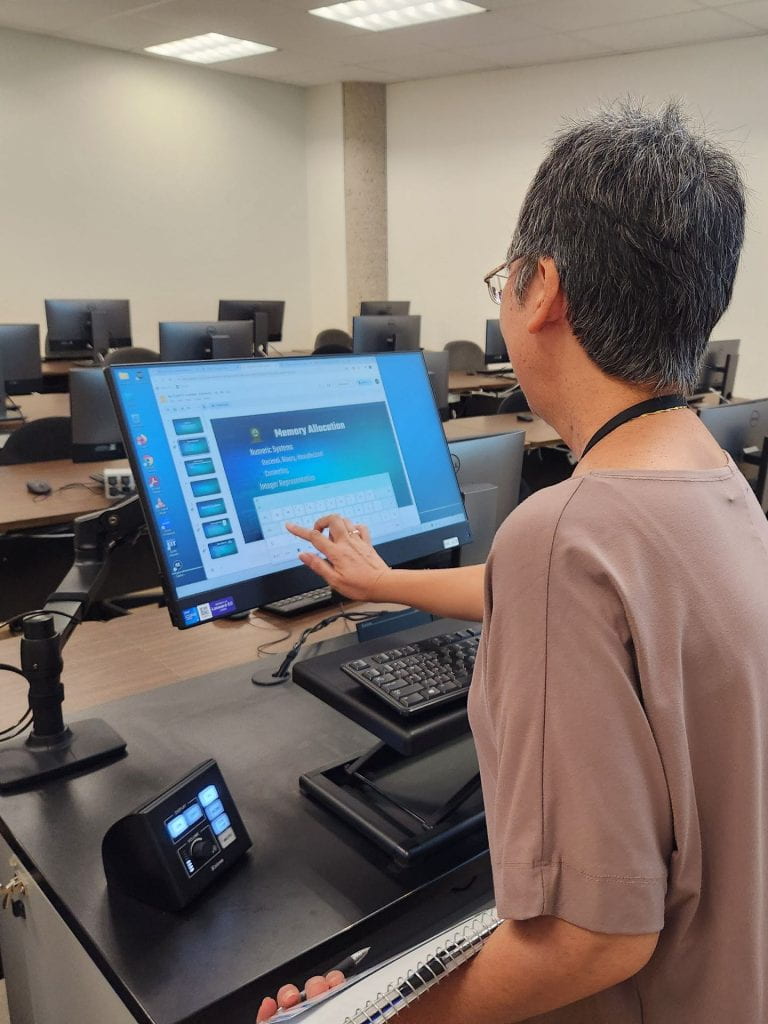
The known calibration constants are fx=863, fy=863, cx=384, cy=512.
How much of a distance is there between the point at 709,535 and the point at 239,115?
7.75m

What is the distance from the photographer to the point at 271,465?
1.07m

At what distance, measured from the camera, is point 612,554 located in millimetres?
602

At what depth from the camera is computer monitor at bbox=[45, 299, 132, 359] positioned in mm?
5598

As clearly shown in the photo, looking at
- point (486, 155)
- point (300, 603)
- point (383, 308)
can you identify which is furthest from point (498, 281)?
point (486, 155)

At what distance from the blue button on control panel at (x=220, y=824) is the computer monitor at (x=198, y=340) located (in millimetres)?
3228

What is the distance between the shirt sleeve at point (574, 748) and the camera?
588 mm

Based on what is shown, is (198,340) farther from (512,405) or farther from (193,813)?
(193,813)

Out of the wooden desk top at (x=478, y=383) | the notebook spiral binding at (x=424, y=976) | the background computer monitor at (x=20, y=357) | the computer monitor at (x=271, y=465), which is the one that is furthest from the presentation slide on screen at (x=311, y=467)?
the wooden desk top at (x=478, y=383)

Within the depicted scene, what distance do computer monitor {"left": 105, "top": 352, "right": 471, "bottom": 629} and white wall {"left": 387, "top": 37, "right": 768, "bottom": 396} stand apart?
531 cm

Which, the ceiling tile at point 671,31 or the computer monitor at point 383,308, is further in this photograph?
the computer monitor at point 383,308

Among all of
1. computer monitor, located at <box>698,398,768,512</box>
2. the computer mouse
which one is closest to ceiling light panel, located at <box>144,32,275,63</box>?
the computer mouse

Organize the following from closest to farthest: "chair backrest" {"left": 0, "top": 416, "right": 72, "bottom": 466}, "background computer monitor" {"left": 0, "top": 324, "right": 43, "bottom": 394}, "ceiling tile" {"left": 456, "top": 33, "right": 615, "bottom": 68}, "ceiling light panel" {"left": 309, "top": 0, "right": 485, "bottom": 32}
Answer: "chair backrest" {"left": 0, "top": 416, "right": 72, "bottom": 466}
"background computer monitor" {"left": 0, "top": 324, "right": 43, "bottom": 394}
"ceiling light panel" {"left": 309, "top": 0, "right": 485, "bottom": 32}
"ceiling tile" {"left": 456, "top": 33, "right": 615, "bottom": 68}

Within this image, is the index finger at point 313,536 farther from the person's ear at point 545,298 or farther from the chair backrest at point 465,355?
the chair backrest at point 465,355

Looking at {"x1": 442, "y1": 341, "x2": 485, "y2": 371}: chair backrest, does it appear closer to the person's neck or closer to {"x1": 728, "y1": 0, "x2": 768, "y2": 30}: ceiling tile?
{"x1": 728, "y1": 0, "x2": 768, "y2": 30}: ceiling tile
